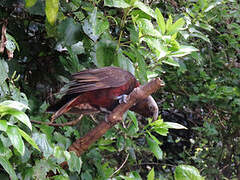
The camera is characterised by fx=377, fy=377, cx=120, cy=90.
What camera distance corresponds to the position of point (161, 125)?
1.80 metres

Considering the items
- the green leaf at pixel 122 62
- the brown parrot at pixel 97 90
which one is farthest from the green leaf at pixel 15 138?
the green leaf at pixel 122 62

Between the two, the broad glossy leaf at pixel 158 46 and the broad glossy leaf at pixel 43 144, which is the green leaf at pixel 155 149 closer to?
the broad glossy leaf at pixel 158 46

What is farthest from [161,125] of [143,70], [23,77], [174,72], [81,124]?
[174,72]

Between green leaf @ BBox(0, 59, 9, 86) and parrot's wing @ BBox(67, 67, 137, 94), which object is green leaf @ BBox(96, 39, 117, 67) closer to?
parrot's wing @ BBox(67, 67, 137, 94)

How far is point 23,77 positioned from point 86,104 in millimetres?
403

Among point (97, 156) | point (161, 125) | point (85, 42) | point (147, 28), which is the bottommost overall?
point (97, 156)

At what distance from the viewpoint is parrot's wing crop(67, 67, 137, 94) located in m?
1.66

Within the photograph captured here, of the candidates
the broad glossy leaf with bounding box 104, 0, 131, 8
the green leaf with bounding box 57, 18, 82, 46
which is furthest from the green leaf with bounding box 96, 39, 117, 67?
the broad glossy leaf with bounding box 104, 0, 131, 8

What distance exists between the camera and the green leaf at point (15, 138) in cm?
99

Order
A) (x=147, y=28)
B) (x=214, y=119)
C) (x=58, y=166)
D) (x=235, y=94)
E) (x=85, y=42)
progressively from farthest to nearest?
(x=214, y=119), (x=235, y=94), (x=85, y=42), (x=147, y=28), (x=58, y=166)

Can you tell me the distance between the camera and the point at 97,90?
1730 millimetres

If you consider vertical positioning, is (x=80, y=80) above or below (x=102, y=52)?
below

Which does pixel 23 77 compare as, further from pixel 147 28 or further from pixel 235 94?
pixel 235 94

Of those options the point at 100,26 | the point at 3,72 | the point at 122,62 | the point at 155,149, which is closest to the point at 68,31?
the point at 100,26
